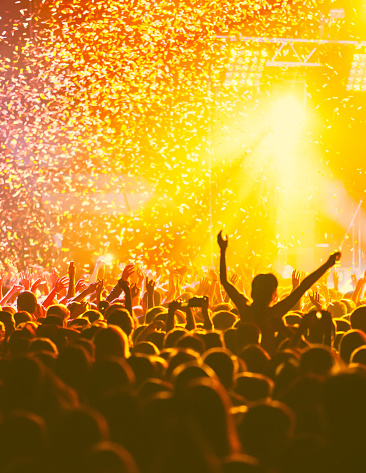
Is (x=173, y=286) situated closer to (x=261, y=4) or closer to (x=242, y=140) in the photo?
(x=242, y=140)

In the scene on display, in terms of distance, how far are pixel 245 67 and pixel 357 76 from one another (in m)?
3.02

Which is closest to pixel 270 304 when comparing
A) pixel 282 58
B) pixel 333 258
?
pixel 333 258

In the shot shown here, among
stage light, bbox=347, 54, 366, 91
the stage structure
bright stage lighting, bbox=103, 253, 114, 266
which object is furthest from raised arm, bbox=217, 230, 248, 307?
stage light, bbox=347, 54, 366, 91

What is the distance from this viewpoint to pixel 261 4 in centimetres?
1487

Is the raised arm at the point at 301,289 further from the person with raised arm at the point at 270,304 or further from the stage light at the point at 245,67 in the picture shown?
the stage light at the point at 245,67

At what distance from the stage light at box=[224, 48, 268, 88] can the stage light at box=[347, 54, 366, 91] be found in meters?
2.62

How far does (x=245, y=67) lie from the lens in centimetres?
1452

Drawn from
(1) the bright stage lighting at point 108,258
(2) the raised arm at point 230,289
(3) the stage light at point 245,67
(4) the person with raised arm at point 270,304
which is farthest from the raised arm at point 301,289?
(3) the stage light at point 245,67

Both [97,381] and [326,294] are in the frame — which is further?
[326,294]

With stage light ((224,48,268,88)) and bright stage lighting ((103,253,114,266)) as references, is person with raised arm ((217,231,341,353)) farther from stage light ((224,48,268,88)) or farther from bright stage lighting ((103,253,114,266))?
stage light ((224,48,268,88))

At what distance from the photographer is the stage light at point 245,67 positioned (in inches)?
560

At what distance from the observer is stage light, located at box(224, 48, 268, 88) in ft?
46.7

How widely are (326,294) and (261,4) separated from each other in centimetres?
873

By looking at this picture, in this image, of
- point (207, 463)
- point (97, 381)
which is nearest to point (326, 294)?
point (97, 381)
